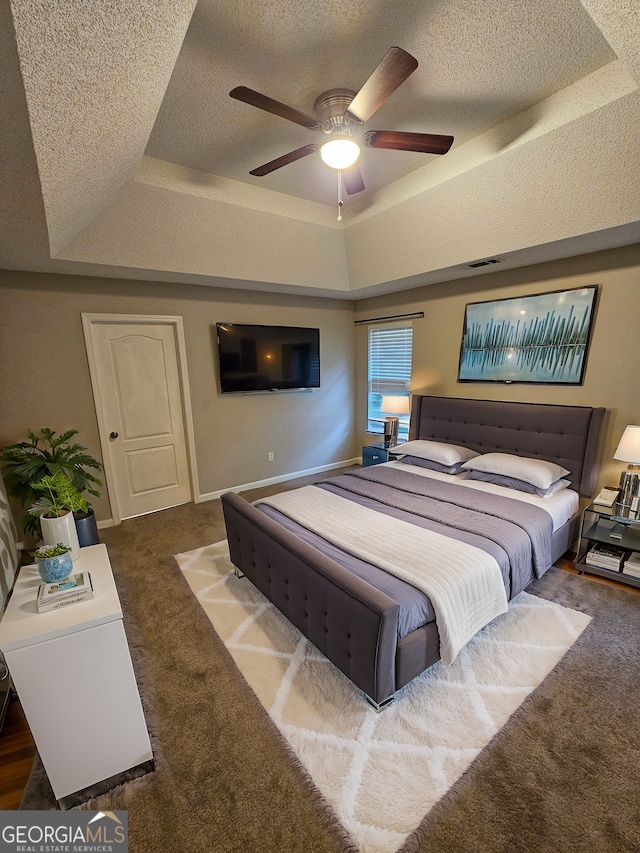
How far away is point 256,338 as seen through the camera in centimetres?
418

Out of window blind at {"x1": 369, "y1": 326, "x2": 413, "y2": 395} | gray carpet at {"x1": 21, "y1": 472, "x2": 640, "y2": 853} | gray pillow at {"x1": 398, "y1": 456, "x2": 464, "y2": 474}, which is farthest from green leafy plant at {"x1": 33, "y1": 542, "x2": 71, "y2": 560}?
window blind at {"x1": 369, "y1": 326, "x2": 413, "y2": 395}

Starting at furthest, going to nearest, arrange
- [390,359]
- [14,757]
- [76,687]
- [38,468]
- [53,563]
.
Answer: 1. [390,359]
2. [38,468]
3. [14,757]
4. [53,563]
5. [76,687]

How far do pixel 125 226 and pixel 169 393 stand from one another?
5.39 ft

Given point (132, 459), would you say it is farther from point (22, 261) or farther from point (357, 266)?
point (357, 266)

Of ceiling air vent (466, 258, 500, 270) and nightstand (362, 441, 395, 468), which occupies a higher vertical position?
ceiling air vent (466, 258, 500, 270)

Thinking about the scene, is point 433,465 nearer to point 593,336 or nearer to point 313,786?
point 593,336

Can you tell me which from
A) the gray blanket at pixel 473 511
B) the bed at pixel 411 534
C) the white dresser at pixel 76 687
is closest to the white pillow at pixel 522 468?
the bed at pixel 411 534

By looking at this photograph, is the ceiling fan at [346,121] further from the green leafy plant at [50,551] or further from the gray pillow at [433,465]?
the gray pillow at [433,465]

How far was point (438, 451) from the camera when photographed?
3.46 meters

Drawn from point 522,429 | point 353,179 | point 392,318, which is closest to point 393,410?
point 392,318

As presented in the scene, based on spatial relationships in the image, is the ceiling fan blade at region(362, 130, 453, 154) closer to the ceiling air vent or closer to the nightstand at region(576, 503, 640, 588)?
the ceiling air vent

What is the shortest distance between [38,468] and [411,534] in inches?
114

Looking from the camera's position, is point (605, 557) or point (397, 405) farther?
point (397, 405)

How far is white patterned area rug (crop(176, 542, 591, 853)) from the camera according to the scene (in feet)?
4.27
